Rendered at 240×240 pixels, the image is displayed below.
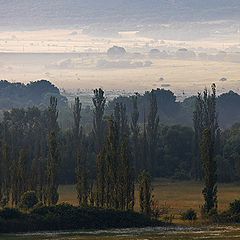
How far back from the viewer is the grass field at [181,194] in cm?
7519

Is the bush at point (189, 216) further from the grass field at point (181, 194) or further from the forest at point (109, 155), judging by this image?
A: the grass field at point (181, 194)

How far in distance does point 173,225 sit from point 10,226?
13.6 metres

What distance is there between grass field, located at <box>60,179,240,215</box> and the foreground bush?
1315 centimetres

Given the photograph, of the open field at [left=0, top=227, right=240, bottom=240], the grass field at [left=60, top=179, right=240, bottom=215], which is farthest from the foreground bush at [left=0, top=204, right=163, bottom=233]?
the grass field at [left=60, top=179, right=240, bottom=215]

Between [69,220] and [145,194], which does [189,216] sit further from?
[69,220]

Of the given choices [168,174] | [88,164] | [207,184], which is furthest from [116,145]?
[168,174]

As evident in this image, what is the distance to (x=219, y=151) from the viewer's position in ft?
379

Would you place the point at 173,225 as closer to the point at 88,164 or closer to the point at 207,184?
the point at 207,184

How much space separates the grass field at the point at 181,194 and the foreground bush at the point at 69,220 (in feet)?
43.1

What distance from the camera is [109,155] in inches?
2515

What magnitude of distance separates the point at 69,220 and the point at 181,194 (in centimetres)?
3670

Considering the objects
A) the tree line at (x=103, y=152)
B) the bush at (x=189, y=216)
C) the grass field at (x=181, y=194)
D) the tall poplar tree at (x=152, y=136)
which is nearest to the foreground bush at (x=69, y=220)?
the bush at (x=189, y=216)

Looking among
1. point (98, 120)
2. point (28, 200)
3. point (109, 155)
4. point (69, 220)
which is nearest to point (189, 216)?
point (109, 155)

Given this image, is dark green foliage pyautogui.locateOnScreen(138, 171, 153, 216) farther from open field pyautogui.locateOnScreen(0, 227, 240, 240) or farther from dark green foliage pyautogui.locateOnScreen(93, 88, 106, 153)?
dark green foliage pyautogui.locateOnScreen(93, 88, 106, 153)
